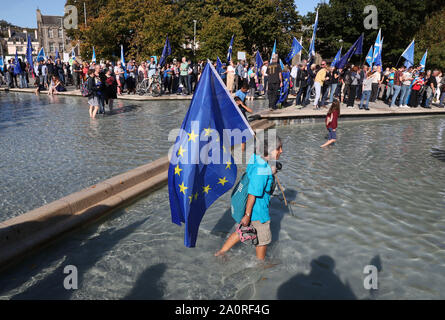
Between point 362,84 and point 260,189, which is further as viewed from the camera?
point 362,84

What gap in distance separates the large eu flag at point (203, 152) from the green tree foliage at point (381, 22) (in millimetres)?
44772

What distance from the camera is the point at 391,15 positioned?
43.3 m

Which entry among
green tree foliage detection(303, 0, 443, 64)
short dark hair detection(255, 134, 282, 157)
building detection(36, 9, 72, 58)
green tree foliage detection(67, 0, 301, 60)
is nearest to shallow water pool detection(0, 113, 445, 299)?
short dark hair detection(255, 134, 282, 157)

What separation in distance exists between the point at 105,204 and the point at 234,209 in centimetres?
231

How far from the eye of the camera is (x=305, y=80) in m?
16.4

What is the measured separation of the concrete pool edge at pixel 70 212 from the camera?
13.4 feet

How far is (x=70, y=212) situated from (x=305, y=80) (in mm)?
13645

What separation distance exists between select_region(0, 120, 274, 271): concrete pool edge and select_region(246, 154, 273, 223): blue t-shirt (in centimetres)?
251

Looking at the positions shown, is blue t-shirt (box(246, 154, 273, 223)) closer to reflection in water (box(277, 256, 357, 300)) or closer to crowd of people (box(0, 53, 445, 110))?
reflection in water (box(277, 256, 357, 300))

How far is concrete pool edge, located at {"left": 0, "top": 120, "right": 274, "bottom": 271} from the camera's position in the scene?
407cm

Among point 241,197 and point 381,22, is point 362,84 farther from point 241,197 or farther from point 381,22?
point 381,22

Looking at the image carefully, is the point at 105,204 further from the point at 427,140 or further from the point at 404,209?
the point at 427,140

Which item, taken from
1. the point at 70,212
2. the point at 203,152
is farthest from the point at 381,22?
the point at 70,212

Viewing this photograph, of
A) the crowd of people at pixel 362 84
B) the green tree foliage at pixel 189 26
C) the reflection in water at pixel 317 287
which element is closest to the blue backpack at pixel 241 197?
the reflection in water at pixel 317 287
